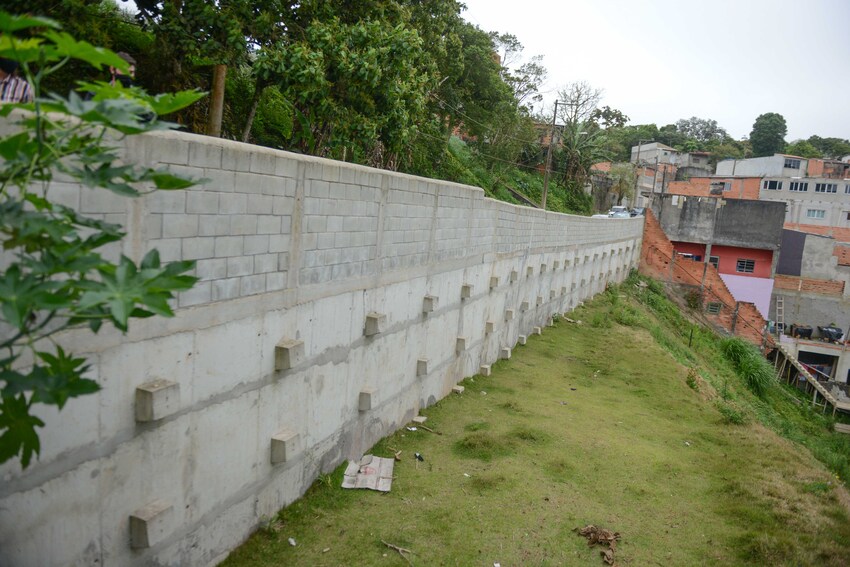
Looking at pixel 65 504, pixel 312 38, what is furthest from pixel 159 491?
pixel 312 38

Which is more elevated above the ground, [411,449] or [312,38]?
[312,38]

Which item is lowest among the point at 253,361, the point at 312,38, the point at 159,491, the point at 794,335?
the point at 794,335

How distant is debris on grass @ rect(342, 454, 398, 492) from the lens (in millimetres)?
5613

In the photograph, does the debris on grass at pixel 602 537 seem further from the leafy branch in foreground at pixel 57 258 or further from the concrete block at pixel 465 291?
the leafy branch in foreground at pixel 57 258

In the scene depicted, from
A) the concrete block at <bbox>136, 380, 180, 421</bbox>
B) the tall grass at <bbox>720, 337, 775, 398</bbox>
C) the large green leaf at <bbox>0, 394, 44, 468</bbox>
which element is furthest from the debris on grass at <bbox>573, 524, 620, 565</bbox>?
the tall grass at <bbox>720, 337, 775, 398</bbox>

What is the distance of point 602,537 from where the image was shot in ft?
17.2

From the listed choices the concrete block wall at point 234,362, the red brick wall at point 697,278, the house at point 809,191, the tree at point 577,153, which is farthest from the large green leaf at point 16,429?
the house at point 809,191

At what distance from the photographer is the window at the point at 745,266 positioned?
111 feet

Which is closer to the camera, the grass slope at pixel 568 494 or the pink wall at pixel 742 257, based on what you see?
the grass slope at pixel 568 494

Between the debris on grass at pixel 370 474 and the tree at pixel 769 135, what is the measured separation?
8021cm

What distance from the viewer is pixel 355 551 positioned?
461 centimetres

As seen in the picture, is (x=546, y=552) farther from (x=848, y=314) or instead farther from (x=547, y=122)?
(x=547, y=122)

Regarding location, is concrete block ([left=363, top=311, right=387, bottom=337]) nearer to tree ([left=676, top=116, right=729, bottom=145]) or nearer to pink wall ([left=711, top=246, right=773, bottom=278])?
pink wall ([left=711, top=246, right=773, bottom=278])

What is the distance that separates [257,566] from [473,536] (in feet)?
5.77
